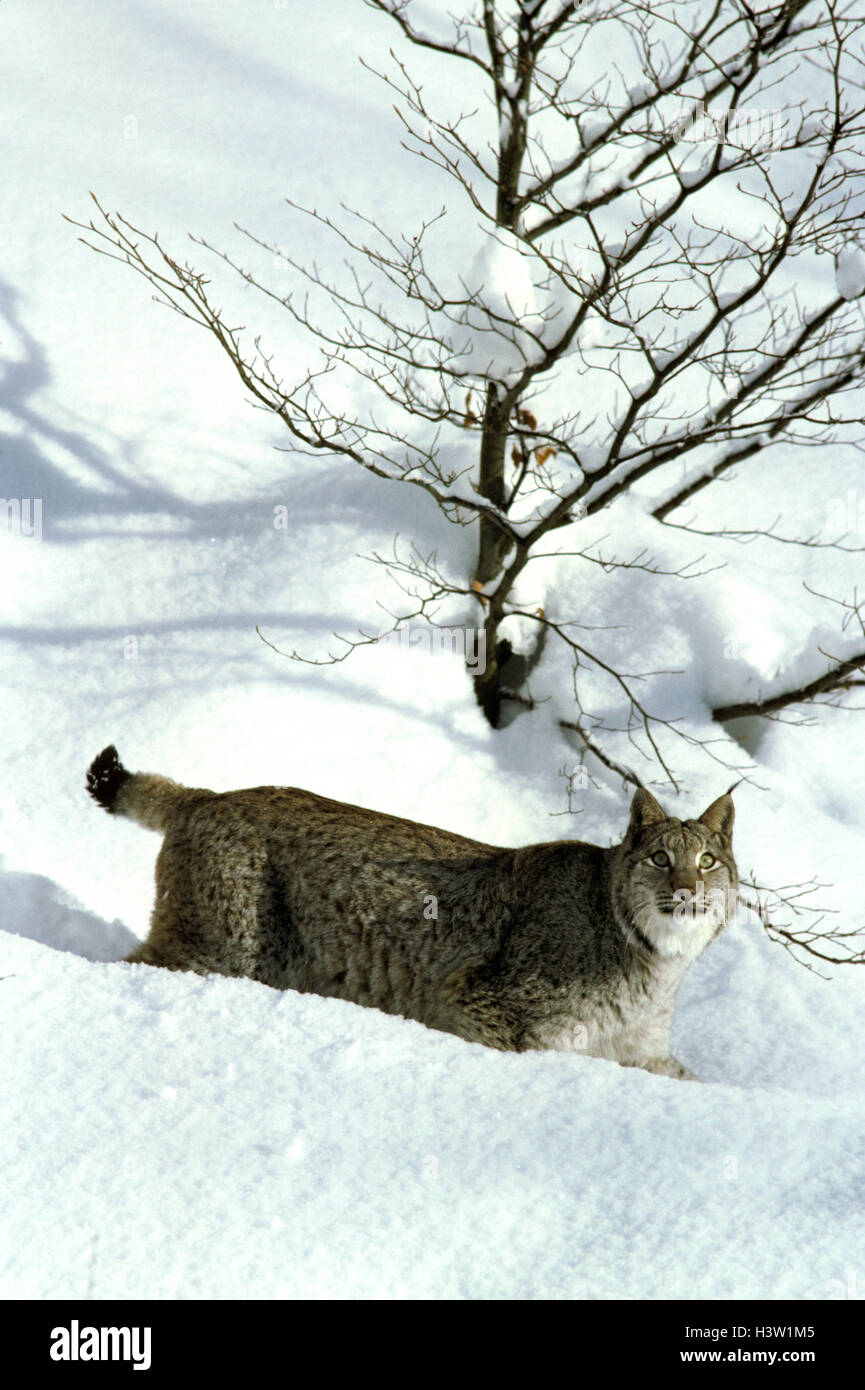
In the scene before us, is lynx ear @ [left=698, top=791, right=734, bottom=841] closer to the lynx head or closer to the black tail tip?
the lynx head

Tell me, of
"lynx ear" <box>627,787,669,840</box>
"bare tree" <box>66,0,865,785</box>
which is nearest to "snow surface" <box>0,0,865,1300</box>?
"bare tree" <box>66,0,865,785</box>

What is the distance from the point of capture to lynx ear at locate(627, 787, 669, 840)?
429 cm

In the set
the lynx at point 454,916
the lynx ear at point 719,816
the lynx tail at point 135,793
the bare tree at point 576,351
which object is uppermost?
the bare tree at point 576,351

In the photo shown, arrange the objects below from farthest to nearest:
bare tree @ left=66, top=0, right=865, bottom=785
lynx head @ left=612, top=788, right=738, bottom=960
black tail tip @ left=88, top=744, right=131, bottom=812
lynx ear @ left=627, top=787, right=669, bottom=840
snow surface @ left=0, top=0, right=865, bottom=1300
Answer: bare tree @ left=66, top=0, right=865, bottom=785 → black tail tip @ left=88, top=744, right=131, bottom=812 → lynx ear @ left=627, top=787, right=669, bottom=840 → lynx head @ left=612, top=788, right=738, bottom=960 → snow surface @ left=0, top=0, right=865, bottom=1300

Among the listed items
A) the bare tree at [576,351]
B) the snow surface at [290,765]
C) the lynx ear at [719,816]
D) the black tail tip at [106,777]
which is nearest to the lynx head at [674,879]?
the lynx ear at [719,816]

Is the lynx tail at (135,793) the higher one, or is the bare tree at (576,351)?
the bare tree at (576,351)

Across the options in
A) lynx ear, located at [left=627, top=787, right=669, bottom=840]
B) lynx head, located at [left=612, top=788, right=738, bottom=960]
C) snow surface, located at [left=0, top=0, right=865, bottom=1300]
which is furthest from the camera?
lynx ear, located at [left=627, top=787, right=669, bottom=840]

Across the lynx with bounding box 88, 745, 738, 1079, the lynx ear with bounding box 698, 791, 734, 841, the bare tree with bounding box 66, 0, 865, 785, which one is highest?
the bare tree with bounding box 66, 0, 865, 785

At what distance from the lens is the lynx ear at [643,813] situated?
4293 mm

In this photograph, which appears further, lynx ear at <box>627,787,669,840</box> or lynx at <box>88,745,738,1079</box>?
lynx ear at <box>627,787,669,840</box>

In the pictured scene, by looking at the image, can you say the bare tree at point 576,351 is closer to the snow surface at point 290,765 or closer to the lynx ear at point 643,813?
the snow surface at point 290,765

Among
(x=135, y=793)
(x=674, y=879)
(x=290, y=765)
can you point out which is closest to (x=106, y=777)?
(x=135, y=793)

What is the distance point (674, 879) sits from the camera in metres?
4.06

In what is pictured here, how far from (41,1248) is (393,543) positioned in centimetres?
439
